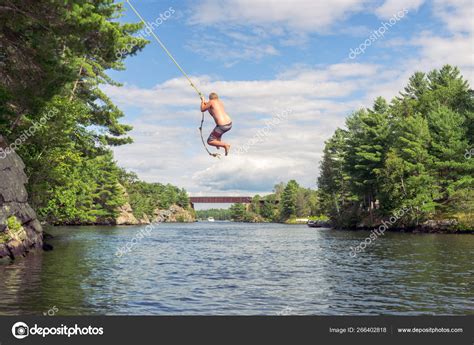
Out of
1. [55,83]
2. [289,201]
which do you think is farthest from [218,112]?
[289,201]

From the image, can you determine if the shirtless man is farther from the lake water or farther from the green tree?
the green tree

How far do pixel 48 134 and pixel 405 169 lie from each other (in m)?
49.2

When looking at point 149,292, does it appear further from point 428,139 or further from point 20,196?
point 428,139

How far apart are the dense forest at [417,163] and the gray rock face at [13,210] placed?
50665 millimetres

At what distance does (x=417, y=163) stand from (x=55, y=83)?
54.8 meters

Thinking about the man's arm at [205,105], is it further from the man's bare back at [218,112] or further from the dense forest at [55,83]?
the dense forest at [55,83]

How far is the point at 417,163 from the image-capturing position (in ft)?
219

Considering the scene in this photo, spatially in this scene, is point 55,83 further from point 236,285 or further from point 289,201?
point 289,201

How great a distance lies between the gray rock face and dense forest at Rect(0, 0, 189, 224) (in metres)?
1.15

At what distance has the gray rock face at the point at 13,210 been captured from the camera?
85.6 feet

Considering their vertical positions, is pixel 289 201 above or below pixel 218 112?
above

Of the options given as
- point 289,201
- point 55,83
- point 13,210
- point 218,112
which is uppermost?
point 55,83

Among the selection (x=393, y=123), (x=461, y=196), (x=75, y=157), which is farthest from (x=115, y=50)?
(x=393, y=123)
